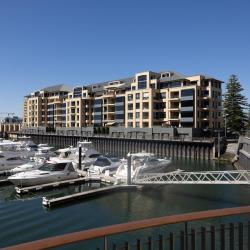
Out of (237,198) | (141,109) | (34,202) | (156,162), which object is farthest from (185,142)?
(34,202)

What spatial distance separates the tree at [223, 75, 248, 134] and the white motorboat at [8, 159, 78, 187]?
55.3 metres

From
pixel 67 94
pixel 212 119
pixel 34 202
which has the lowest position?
pixel 34 202

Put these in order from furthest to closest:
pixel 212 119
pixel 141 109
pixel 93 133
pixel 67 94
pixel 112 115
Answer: pixel 67 94 < pixel 112 115 < pixel 93 133 < pixel 141 109 < pixel 212 119

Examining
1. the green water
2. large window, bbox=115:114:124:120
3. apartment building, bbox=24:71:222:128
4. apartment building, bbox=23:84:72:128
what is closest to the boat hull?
the green water

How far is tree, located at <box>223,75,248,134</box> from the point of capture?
80.2m

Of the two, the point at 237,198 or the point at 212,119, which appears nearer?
the point at 237,198

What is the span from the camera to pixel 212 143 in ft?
210

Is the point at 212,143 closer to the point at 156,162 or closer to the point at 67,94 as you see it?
the point at 156,162

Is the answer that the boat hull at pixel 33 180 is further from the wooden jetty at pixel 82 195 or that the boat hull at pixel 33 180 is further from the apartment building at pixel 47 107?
the apartment building at pixel 47 107

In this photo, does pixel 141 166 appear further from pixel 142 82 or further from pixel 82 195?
pixel 142 82

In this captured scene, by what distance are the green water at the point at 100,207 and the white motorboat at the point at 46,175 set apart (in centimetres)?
132

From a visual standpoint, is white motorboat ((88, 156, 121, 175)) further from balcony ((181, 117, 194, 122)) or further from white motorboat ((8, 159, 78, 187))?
balcony ((181, 117, 194, 122))

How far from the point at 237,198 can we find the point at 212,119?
5675 centimetres

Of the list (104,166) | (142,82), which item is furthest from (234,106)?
(104,166)
